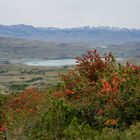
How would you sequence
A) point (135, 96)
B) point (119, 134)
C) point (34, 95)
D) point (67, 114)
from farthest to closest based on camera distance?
1. point (34, 95)
2. point (67, 114)
3. point (135, 96)
4. point (119, 134)

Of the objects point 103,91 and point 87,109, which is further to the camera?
point 87,109

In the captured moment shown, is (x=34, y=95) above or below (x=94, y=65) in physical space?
below

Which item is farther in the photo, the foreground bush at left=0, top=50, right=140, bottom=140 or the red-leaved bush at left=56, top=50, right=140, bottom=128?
the red-leaved bush at left=56, top=50, right=140, bottom=128

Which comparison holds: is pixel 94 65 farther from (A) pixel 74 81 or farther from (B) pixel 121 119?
(B) pixel 121 119

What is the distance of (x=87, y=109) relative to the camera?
13312 millimetres

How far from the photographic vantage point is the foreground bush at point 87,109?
12.0 metres

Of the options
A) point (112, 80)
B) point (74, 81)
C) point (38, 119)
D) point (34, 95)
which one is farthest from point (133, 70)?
point (34, 95)

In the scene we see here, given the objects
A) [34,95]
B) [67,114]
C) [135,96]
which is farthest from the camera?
[34,95]

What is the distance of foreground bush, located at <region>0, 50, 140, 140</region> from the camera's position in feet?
39.4

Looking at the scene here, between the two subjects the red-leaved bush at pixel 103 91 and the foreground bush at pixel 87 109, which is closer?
the foreground bush at pixel 87 109

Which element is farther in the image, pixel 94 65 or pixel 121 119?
pixel 94 65

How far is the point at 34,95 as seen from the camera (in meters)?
17.3

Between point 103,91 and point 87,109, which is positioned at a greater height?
point 103,91

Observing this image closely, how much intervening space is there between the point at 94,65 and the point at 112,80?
208cm
